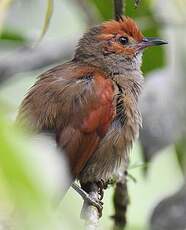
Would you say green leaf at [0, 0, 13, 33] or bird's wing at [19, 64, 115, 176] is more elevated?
green leaf at [0, 0, 13, 33]

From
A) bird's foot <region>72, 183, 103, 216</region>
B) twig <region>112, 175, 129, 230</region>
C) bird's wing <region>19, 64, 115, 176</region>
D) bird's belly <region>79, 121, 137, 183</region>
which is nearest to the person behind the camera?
bird's foot <region>72, 183, 103, 216</region>

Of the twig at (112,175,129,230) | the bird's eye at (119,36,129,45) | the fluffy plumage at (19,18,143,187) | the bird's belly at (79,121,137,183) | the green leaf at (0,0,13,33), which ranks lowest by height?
the twig at (112,175,129,230)

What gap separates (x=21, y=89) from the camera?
21.2 feet

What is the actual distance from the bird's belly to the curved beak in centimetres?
69

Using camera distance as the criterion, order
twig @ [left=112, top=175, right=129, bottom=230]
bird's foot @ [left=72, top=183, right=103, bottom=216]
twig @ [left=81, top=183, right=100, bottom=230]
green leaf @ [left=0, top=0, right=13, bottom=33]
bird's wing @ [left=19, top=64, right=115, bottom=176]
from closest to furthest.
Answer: green leaf @ [left=0, top=0, right=13, bottom=33] < twig @ [left=81, top=183, right=100, bottom=230] < bird's foot @ [left=72, top=183, right=103, bottom=216] < bird's wing @ [left=19, top=64, right=115, bottom=176] < twig @ [left=112, top=175, right=129, bottom=230]

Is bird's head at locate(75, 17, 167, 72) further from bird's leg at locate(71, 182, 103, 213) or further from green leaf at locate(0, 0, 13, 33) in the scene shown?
green leaf at locate(0, 0, 13, 33)

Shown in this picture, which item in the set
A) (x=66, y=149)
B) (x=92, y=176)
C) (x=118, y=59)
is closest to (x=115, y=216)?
(x=92, y=176)

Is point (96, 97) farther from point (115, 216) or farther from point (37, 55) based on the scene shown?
point (37, 55)

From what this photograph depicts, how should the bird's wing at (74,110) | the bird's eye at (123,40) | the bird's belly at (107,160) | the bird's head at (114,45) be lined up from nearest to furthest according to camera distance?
the bird's wing at (74,110) < the bird's belly at (107,160) < the bird's head at (114,45) < the bird's eye at (123,40)

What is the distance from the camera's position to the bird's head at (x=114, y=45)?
476 cm

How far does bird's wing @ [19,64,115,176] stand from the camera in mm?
3762

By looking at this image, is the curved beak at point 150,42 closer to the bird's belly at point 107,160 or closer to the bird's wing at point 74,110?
the bird's wing at point 74,110

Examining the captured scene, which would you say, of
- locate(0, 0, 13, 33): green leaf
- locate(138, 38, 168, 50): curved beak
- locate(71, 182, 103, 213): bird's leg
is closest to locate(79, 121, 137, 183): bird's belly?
locate(71, 182, 103, 213): bird's leg

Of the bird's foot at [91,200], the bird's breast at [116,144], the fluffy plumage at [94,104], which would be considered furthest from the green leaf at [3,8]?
the bird's breast at [116,144]
